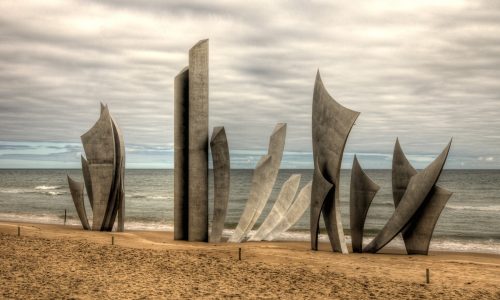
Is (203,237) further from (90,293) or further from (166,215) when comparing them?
(166,215)

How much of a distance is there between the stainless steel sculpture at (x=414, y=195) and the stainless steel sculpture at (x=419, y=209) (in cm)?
27

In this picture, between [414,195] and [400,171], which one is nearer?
[414,195]

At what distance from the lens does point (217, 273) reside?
10359 mm

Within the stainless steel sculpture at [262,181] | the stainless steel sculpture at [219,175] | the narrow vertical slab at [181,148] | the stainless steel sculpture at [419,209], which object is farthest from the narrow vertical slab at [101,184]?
the stainless steel sculpture at [419,209]

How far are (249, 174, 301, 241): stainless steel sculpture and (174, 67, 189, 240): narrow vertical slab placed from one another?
2578 millimetres

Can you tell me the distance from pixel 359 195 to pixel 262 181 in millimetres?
3561

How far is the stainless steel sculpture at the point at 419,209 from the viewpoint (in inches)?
524

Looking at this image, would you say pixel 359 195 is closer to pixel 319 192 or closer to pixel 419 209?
pixel 319 192

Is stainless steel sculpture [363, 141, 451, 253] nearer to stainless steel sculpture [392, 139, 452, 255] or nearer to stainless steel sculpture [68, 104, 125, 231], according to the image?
stainless steel sculpture [392, 139, 452, 255]

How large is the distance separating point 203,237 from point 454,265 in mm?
6961

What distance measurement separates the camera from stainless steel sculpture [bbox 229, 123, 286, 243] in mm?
16016

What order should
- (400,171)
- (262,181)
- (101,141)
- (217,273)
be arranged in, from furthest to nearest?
(101,141), (262,181), (400,171), (217,273)

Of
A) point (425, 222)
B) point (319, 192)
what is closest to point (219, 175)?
point (319, 192)

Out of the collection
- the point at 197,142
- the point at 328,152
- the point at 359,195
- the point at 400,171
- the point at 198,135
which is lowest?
the point at 359,195
